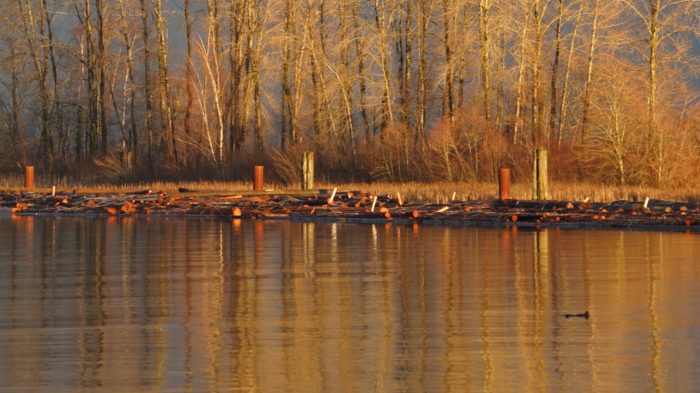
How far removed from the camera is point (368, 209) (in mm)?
36094

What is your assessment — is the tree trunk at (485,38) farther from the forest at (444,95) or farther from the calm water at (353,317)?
the calm water at (353,317)

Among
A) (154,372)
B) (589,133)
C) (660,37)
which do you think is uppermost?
(660,37)

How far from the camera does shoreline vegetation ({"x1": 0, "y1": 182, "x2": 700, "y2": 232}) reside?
1212 inches

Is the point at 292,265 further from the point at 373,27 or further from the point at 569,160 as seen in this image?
the point at 373,27

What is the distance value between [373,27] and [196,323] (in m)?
48.5

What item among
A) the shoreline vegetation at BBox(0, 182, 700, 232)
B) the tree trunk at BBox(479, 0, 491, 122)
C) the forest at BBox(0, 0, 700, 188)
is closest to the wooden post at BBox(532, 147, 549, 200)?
the shoreline vegetation at BBox(0, 182, 700, 232)

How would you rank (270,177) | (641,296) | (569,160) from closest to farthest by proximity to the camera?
1. (641,296)
2. (569,160)
3. (270,177)

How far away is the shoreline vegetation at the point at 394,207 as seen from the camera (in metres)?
30.8

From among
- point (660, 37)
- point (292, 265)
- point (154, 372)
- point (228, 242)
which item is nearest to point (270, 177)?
point (660, 37)

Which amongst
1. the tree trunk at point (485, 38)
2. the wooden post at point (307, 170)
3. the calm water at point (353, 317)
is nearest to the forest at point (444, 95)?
the tree trunk at point (485, 38)

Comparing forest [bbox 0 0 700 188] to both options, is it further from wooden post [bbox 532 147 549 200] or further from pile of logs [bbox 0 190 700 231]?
pile of logs [bbox 0 190 700 231]

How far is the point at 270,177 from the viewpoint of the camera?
194 ft

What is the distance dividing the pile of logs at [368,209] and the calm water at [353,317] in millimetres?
6061

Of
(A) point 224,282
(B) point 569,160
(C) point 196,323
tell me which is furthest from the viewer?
(B) point 569,160
